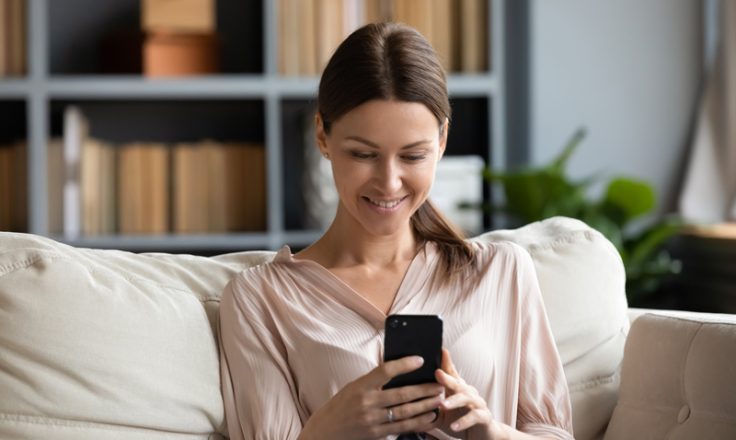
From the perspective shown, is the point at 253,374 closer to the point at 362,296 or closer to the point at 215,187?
the point at 362,296

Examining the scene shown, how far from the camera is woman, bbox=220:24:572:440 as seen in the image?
173 centimetres

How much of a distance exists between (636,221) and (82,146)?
2026 millimetres

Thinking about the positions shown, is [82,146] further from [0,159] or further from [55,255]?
[55,255]

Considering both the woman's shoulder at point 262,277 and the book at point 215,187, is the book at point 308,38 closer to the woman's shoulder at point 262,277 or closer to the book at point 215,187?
the book at point 215,187

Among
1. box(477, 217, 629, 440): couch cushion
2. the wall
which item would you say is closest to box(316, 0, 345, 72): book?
the wall

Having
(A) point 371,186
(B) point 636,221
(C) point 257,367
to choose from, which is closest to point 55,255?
(C) point 257,367

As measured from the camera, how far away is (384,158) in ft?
5.69

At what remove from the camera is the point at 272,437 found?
170 centimetres

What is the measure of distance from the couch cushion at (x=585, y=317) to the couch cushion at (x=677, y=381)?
50mm

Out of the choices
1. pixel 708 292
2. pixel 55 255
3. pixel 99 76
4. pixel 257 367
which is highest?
pixel 99 76

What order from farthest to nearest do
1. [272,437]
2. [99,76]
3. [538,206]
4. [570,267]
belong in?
[99,76], [538,206], [570,267], [272,437]

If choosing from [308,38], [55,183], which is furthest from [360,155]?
[55,183]

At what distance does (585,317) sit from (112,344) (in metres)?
0.80

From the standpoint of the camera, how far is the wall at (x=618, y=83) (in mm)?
4180
